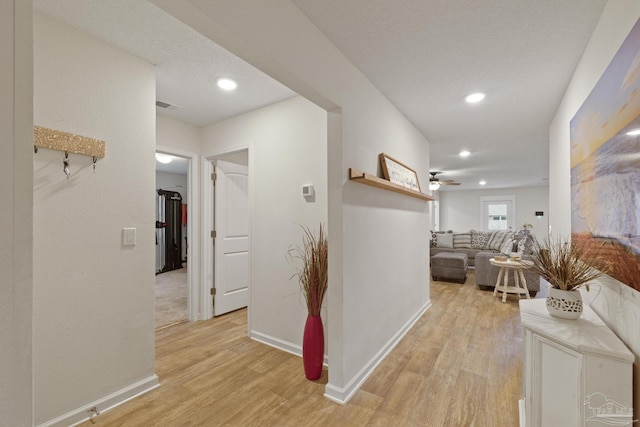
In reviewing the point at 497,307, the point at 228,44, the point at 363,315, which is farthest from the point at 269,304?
the point at 497,307

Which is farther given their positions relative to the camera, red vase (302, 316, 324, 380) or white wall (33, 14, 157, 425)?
red vase (302, 316, 324, 380)

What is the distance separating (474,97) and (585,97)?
93cm

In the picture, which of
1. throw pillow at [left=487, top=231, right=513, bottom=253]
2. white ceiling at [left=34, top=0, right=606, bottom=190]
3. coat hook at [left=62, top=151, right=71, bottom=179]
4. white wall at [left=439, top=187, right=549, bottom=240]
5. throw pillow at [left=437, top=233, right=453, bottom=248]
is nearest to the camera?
white ceiling at [left=34, top=0, right=606, bottom=190]

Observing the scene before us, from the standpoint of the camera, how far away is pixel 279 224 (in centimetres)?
279

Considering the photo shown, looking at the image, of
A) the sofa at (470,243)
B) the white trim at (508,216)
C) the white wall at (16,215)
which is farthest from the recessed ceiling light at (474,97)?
the white trim at (508,216)

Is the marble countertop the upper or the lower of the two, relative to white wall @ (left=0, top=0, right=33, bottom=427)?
lower

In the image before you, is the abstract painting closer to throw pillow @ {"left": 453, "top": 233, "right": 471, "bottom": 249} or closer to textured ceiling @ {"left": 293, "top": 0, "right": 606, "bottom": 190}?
textured ceiling @ {"left": 293, "top": 0, "right": 606, "bottom": 190}

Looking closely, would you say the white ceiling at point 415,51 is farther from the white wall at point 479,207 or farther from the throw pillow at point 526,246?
the white wall at point 479,207

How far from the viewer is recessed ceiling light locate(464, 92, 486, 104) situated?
2518mm

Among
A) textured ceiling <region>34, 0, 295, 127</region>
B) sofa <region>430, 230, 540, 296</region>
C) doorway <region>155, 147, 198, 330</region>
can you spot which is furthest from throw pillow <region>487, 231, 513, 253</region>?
doorway <region>155, 147, 198, 330</region>

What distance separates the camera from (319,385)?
2.10 m

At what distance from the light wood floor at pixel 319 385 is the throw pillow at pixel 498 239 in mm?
4135

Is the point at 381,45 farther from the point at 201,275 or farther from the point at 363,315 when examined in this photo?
the point at 201,275

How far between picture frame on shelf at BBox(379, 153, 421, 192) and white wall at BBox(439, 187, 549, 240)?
8.60 m
